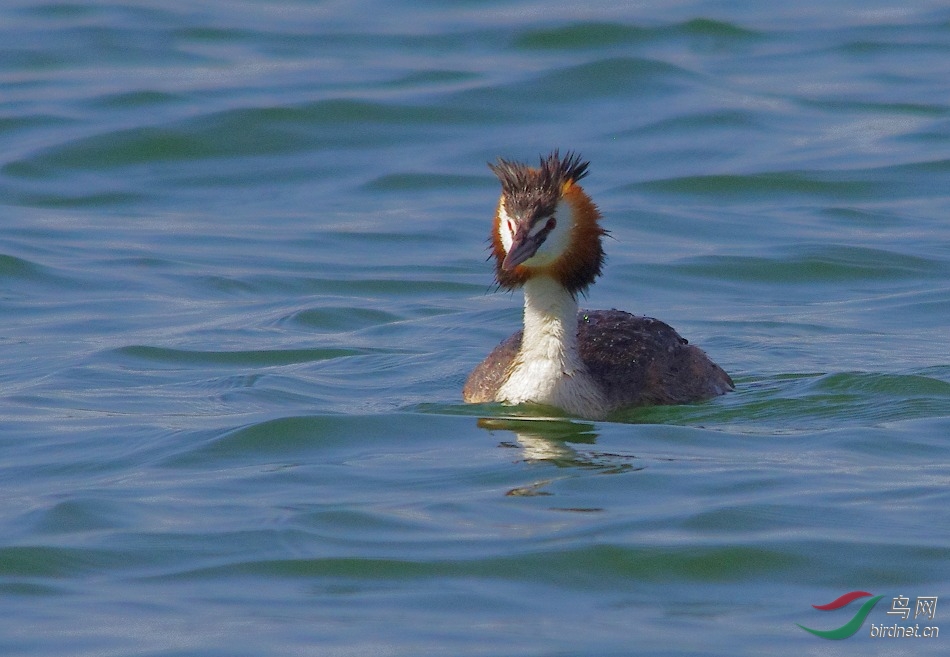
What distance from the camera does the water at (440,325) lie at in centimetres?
A: 754

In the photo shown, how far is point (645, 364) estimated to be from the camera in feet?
35.6

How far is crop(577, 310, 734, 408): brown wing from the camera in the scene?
10781mm

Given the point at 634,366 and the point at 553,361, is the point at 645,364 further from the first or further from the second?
the point at 553,361

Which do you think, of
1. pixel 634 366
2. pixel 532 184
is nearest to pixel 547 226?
pixel 532 184

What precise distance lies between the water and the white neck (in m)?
0.19

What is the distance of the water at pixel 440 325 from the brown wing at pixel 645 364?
0.19 m

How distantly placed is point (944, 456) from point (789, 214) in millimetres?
8257

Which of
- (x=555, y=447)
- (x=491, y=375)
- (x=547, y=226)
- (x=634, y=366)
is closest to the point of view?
(x=555, y=447)

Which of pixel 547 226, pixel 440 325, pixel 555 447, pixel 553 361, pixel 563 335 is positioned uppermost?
pixel 440 325

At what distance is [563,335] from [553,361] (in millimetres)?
172

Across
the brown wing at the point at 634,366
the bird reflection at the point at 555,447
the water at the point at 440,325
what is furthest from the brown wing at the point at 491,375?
the bird reflection at the point at 555,447

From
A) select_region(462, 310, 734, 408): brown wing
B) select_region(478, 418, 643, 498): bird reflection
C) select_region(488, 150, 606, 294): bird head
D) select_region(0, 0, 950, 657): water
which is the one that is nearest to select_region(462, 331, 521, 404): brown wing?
select_region(462, 310, 734, 408): brown wing

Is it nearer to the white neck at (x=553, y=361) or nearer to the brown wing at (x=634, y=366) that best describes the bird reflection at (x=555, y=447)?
the white neck at (x=553, y=361)

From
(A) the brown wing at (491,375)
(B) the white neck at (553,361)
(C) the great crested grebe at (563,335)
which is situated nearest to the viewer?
(C) the great crested grebe at (563,335)
